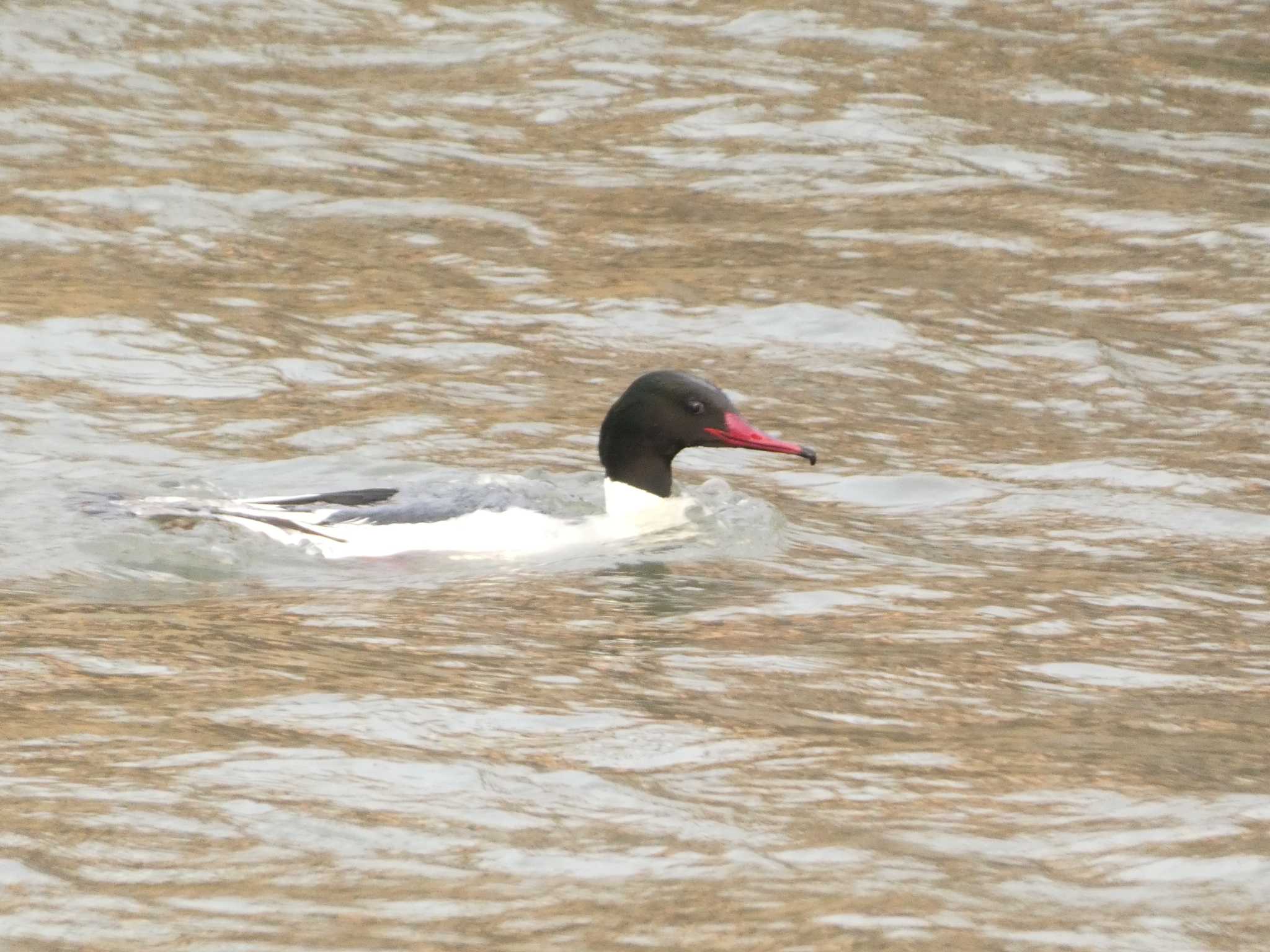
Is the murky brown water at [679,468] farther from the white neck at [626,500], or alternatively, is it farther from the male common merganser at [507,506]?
the white neck at [626,500]

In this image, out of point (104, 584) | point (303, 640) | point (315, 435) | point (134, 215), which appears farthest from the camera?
point (134, 215)

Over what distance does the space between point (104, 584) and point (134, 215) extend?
5587 millimetres

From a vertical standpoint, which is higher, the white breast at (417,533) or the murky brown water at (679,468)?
the murky brown water at (679,468)

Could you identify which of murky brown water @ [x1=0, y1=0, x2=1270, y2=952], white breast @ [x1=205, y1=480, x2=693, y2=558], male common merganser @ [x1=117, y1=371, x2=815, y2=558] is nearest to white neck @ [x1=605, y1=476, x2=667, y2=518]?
male common merganser @ [x1=117, y1=371, x2=815, y2=558]

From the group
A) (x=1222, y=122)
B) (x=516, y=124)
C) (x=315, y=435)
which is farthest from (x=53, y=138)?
(x=1222, y=122)

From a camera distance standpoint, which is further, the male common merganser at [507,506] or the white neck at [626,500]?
the white neck at [626,500]

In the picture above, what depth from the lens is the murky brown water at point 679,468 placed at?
5070 millimetres

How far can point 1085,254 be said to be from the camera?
518 inches

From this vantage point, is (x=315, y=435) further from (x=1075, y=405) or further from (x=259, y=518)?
(x=1075, y=405)

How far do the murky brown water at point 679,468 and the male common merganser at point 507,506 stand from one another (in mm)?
122

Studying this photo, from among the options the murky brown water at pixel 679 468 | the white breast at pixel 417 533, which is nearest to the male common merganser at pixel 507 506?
the white breast at pixel 417 533

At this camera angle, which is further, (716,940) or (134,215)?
(134,215)

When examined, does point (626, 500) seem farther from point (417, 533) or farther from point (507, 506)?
point (417, 533)

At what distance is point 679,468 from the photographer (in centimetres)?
1053
